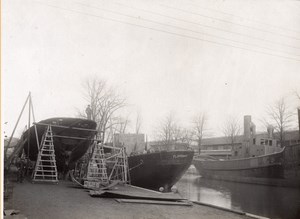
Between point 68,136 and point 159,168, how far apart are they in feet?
20.8

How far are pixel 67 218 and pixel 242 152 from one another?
28.0 m

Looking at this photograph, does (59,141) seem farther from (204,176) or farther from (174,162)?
(204,176)

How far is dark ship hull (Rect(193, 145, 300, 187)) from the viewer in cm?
2211

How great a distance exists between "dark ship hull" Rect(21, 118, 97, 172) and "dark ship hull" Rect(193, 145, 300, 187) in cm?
1727

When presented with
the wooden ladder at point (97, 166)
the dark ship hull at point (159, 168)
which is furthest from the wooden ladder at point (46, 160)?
the dark ship hull at point (159, 168)

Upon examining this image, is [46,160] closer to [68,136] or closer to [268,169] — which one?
[68,136]

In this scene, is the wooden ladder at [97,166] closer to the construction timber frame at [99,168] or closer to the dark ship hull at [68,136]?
the construction timber frame at [99,168]

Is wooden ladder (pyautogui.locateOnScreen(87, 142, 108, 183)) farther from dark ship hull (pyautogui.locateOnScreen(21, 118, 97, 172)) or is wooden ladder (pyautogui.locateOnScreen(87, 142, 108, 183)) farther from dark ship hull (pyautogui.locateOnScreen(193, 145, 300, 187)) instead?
dark ship hull (pyautogui.locateOnScreen(193, 145, 300, 187))

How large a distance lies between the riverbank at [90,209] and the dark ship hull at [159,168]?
9196mm

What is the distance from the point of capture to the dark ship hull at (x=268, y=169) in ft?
72.5

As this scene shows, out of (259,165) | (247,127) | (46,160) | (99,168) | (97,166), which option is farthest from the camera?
(247,127)

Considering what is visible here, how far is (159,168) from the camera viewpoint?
640 inches

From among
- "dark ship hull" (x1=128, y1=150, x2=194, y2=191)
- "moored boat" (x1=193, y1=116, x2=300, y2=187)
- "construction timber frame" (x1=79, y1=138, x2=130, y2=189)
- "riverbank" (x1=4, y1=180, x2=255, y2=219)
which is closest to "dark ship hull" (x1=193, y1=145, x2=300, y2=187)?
"moored boat" (x1=193, y1=116, x2=300, y2=187)

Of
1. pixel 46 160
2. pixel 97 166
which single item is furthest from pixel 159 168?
pixel 46 160
